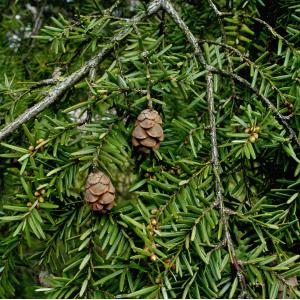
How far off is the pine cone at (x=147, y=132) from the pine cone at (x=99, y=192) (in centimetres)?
7

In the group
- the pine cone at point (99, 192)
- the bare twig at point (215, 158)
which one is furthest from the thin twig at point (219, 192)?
the pine cone at point (99, 192)

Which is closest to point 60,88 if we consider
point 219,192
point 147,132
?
point 147,132

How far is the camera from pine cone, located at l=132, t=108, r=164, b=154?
0.70m

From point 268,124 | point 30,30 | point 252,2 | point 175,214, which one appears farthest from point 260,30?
point 30,30

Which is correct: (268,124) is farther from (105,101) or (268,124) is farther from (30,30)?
(30,30)

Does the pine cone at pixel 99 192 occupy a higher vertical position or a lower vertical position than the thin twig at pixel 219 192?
higher

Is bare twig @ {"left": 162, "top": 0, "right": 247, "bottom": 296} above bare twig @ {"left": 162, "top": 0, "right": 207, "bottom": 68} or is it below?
below

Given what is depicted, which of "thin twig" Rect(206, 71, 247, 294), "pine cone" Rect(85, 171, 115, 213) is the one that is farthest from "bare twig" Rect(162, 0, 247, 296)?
"pine cone" Rect(85, 171, 115, 213)

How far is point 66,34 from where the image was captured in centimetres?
90

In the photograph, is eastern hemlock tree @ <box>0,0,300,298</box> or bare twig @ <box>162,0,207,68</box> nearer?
eastern hemlock tree @ <box>0,0,300,298</box>

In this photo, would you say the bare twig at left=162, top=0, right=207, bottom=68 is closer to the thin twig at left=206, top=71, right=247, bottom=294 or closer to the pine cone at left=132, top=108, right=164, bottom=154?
the thin twig at left=206, top=71, right=247, bottom=294

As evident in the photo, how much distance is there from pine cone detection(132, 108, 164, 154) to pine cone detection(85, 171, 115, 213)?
0.24ft

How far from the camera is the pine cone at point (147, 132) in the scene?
702mm

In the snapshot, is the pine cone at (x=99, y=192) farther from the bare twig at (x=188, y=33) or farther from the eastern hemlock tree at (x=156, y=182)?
the bare twig at (x=188, y=33)
